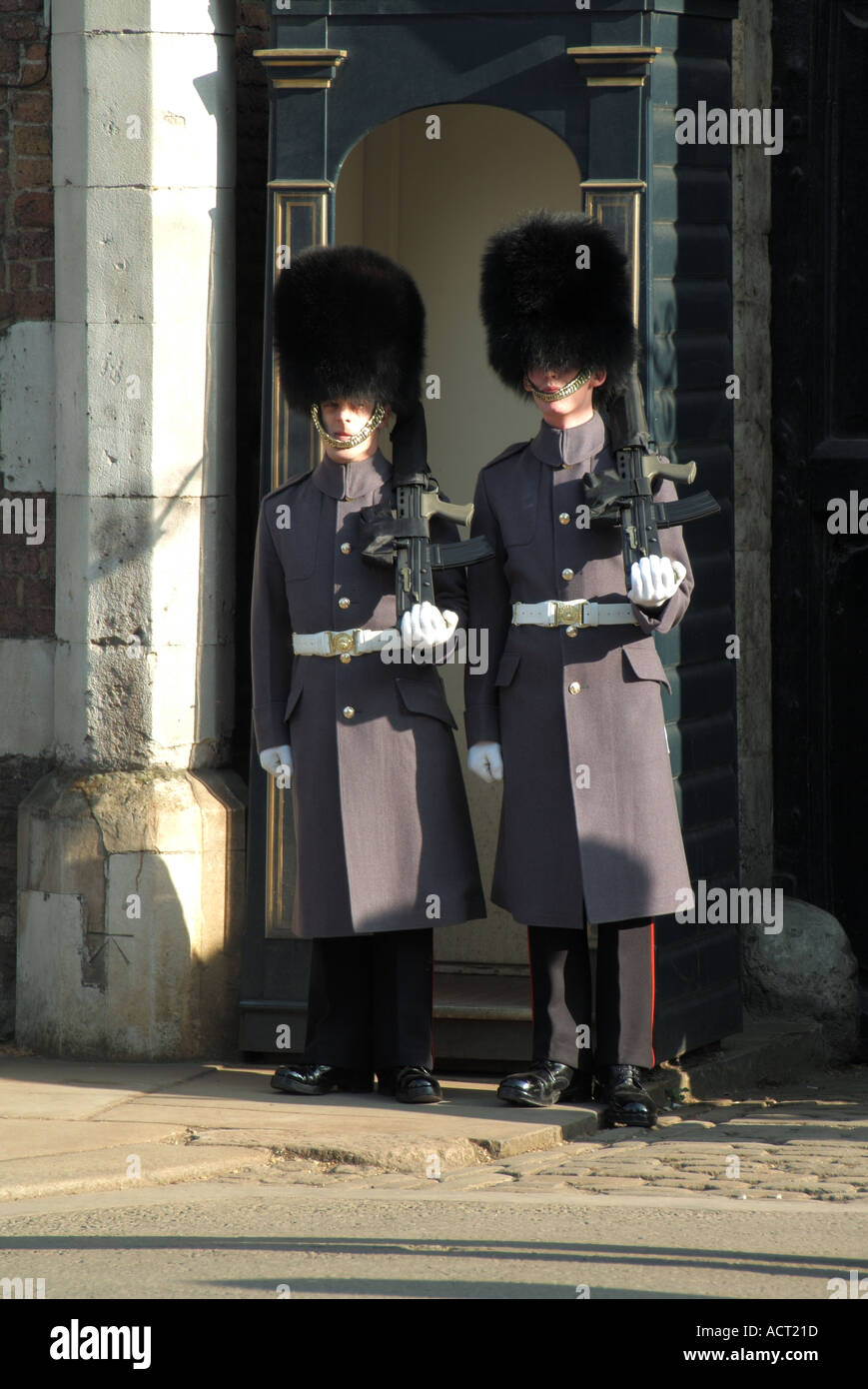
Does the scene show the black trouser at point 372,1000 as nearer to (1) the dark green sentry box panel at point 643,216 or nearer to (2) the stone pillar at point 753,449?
(1) the dark green sentry box panel at point 643,216

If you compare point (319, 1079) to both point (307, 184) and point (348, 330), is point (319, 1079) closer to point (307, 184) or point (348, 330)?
point (348, 330)

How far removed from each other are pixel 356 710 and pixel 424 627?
32 cm

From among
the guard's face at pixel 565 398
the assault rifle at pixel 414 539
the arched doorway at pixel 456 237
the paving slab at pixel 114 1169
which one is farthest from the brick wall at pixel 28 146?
the paving slab at pixel 114 1169

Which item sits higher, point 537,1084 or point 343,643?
point 343,643

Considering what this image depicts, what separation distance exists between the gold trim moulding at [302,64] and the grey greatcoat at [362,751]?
1059mm

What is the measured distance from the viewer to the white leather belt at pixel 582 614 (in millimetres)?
4949

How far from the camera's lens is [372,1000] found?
17.2ft

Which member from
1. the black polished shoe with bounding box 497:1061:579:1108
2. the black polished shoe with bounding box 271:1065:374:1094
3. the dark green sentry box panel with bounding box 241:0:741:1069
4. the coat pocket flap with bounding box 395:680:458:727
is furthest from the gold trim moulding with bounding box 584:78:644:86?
the black polished shoe with bounding box 271:1065:374:1094

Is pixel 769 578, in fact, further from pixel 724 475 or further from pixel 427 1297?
pixel 427 1297

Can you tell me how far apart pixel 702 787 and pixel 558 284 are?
4.61 feet

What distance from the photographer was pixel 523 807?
16.5 feet

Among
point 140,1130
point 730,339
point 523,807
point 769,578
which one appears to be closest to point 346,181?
point 730,339

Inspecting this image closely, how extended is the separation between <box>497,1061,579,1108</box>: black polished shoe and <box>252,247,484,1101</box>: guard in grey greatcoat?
0.65 feet

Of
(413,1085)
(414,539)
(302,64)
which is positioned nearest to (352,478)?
(414,539)
